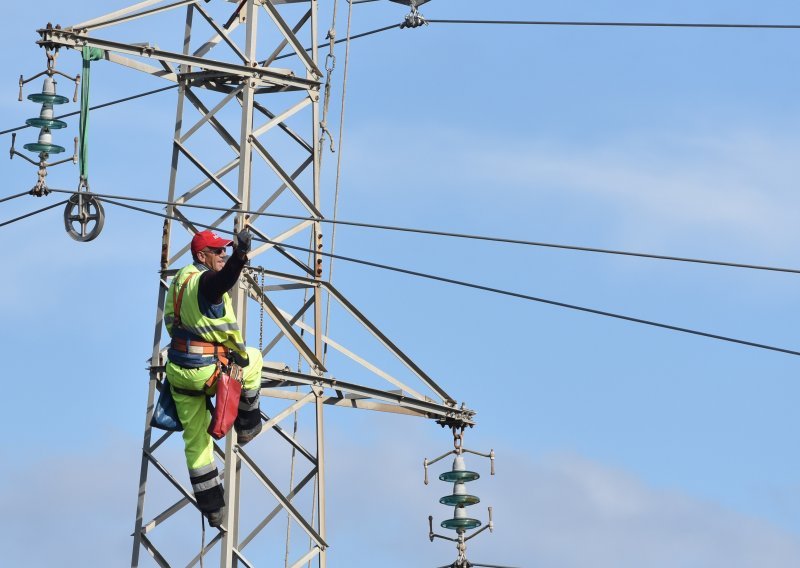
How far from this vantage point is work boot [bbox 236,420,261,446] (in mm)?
22281

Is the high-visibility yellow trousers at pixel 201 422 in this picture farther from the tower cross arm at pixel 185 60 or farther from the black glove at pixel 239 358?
the tower cross arm at pixel 185 60

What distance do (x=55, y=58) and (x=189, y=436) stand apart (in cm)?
375

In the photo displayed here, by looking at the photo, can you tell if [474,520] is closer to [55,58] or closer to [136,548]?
[136,548]

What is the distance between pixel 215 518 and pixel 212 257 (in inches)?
93.4

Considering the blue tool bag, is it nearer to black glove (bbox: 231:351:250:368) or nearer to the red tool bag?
the red tool bag

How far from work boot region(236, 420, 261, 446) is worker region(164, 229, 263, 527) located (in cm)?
13

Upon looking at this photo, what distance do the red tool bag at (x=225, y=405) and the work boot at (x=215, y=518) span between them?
0.73 meters

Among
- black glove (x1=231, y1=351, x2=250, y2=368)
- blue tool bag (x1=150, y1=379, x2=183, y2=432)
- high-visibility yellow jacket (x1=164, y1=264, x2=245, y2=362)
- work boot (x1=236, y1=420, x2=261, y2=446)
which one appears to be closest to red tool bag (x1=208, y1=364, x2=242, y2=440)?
black glove (x1=231, y1=351, x2=250, y2=368)

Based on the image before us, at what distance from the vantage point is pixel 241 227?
22984 millimetres

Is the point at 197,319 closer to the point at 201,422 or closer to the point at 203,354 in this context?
the point at 203,354

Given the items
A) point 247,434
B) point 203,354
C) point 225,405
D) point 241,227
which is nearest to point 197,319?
point 203,354

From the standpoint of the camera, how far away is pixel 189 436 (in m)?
22.0

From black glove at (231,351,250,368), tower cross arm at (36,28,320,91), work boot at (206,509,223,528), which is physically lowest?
work boot at (206,509,223,528)

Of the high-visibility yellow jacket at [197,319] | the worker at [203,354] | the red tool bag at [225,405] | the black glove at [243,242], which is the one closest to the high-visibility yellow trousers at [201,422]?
the worker at [203,354]
